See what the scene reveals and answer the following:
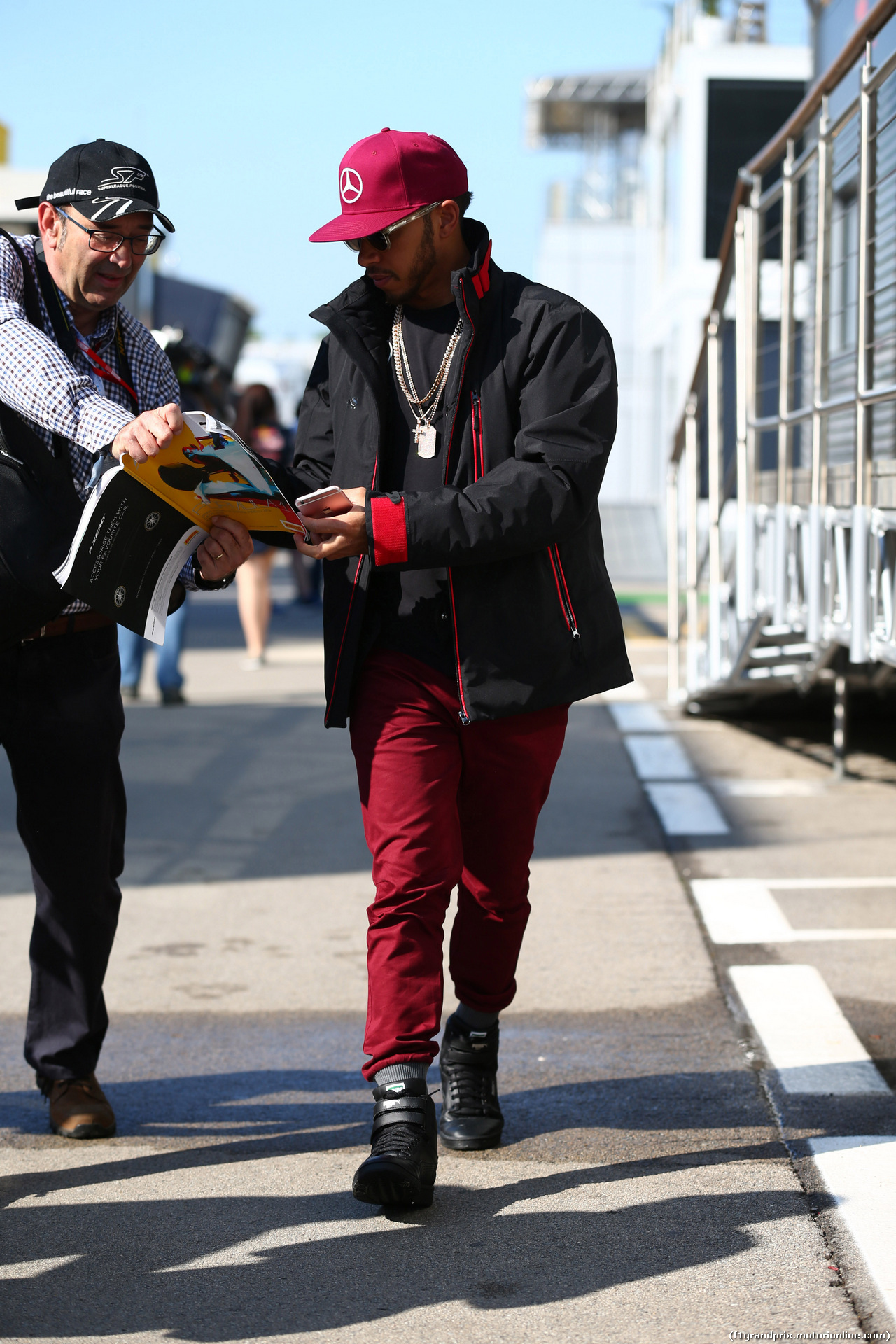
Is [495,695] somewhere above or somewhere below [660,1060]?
above

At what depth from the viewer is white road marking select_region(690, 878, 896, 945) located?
194 inches

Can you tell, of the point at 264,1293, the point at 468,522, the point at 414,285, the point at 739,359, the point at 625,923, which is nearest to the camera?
the point at 264,1293

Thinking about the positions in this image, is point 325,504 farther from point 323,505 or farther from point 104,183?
point 104,183

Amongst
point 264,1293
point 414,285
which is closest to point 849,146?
point 414,285

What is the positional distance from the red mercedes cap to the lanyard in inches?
20.0

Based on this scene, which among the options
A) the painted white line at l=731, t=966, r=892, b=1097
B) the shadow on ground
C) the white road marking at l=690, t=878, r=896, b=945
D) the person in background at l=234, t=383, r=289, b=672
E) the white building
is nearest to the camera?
the shadow on ground

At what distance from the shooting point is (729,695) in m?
9.00

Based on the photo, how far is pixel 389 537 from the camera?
300 centimetres

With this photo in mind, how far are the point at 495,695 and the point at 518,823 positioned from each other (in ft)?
1.02

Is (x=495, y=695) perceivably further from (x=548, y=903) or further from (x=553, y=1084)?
(x=548, y=903)

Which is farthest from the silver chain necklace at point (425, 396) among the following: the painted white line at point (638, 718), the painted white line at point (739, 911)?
the painted white line at point (638, 718)

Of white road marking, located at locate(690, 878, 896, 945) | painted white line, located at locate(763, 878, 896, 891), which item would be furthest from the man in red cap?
painted white line, located at locate(763, 878, 896, 891)

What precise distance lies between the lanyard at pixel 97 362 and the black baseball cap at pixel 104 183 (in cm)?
24

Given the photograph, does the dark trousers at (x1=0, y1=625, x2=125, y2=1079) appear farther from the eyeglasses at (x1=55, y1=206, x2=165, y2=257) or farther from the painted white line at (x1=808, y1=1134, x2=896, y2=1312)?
the painted white line at (x1=808, y1=1134, x2=896, y2=1312)
